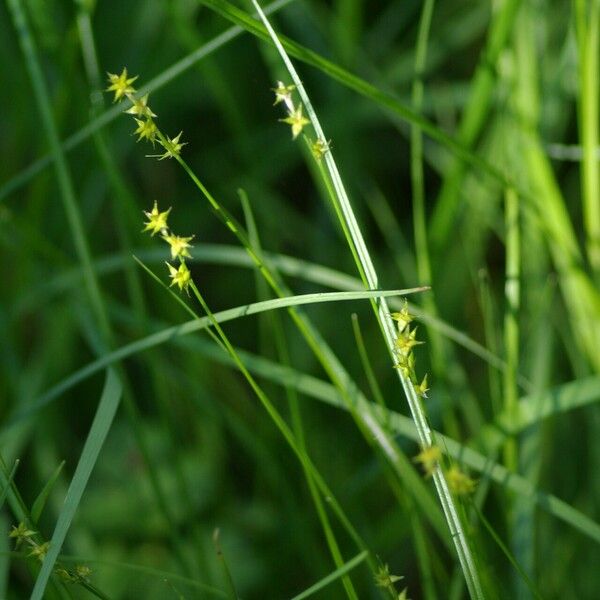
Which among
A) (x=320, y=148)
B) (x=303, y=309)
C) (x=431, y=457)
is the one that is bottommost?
(x=303, y=309)

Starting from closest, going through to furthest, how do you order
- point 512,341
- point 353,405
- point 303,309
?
point 353,405
point 512,341
point 303,309

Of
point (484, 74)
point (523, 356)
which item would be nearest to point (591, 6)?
point (484, 74)

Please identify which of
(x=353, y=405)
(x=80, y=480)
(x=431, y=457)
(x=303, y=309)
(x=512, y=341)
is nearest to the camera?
(x=431, y=457)

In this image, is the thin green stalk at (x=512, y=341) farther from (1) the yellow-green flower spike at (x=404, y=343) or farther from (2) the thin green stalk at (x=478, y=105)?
(1) the yellow-green flower spike at (x=404, y=343)

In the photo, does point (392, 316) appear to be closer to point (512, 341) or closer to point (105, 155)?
point (512, 341)

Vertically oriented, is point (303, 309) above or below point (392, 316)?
below

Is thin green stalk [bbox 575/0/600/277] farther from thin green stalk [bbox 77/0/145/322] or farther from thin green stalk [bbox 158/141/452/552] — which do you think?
thin green stalk [bbox 77/0/145/322]

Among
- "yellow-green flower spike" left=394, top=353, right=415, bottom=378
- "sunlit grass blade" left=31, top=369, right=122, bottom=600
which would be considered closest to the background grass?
"sunlit grass blade" left=31, top=369, right=122, bottom=600

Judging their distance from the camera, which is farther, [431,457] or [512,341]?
[512,341]

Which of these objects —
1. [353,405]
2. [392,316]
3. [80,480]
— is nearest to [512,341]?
[353,405]
